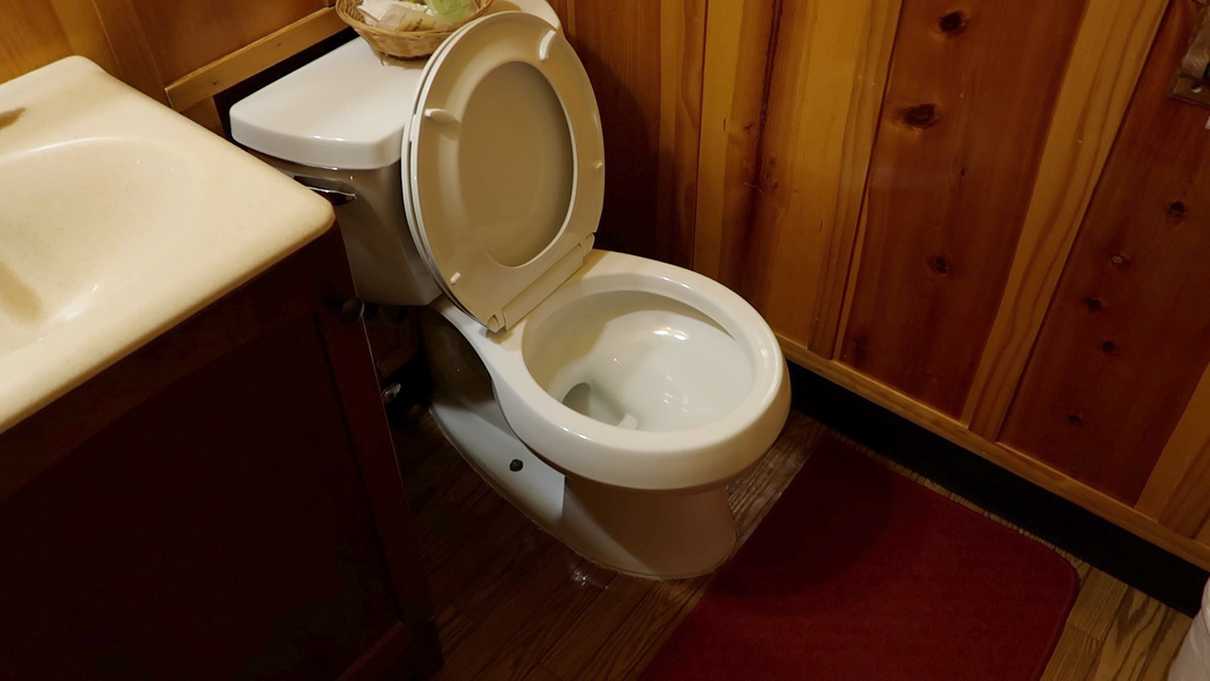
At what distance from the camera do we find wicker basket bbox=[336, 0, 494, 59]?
130 cm

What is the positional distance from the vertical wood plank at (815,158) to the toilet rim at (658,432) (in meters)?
0.18

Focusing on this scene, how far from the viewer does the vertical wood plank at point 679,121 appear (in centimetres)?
149

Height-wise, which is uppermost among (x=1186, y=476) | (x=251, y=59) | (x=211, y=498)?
(x=251, y=59)

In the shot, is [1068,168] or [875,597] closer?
[1068,168]

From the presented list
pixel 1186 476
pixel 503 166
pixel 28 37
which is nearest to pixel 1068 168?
pixel 1186 476

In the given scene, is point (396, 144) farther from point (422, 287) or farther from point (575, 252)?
point (575, 252)

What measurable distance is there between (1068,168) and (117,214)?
1102 mm

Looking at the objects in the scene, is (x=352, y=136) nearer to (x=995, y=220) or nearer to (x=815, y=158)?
(x=815, y=158)

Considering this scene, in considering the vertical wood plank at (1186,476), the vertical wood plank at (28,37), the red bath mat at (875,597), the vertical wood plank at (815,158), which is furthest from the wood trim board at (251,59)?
the vertical wood plank at (1186,476)

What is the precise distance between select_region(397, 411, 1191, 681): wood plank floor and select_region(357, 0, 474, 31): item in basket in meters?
0.83

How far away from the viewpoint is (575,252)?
1542 mm

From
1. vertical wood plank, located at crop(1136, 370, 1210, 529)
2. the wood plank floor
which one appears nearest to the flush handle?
the wood plank floor

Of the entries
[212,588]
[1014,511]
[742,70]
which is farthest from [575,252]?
[1014,511]

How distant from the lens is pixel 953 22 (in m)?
1.22
